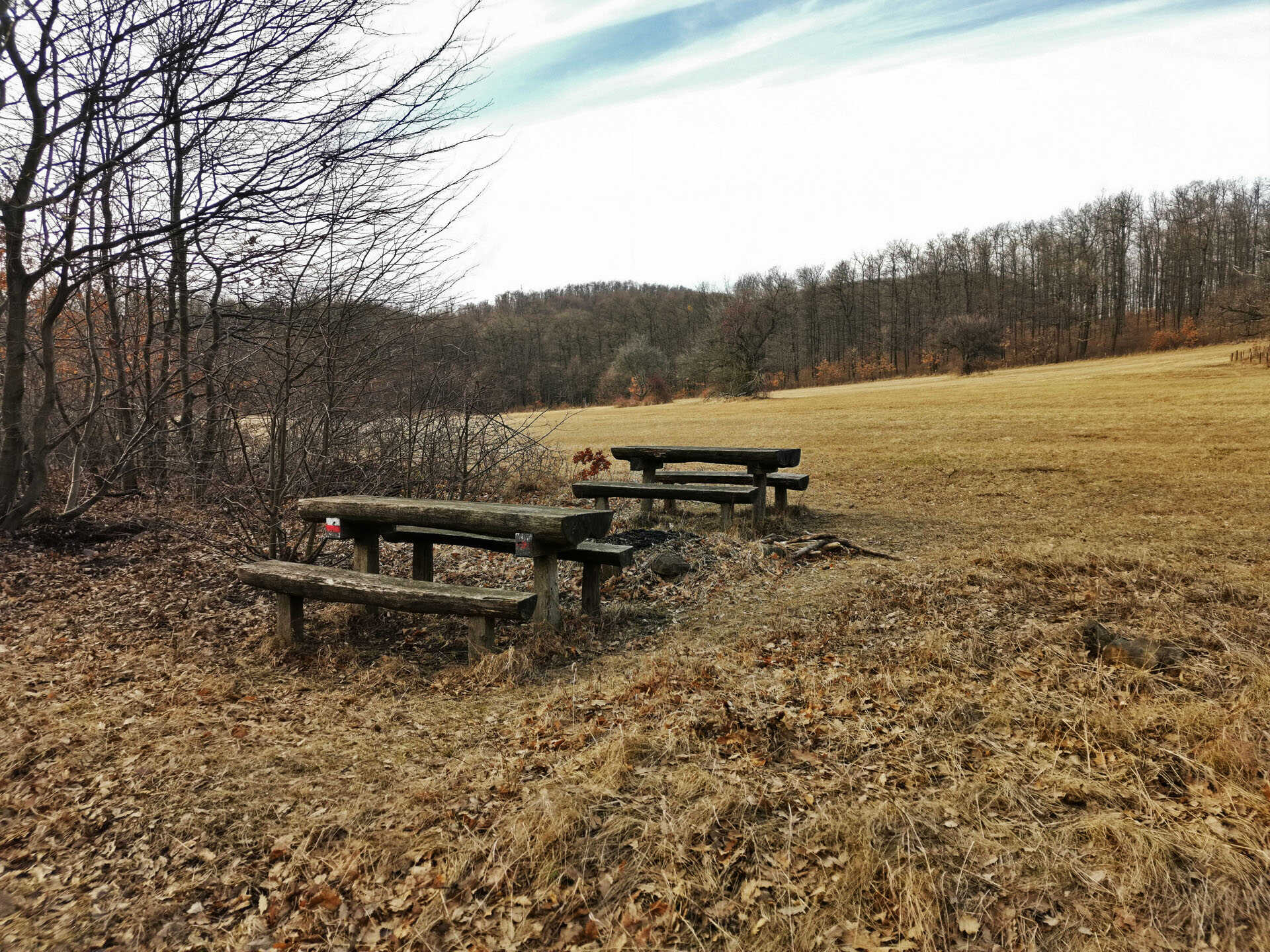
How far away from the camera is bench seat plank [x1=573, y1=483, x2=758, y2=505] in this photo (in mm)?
8289

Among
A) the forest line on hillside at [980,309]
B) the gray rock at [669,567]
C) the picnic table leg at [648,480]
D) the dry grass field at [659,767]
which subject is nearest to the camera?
the dry grass field at [659,767]

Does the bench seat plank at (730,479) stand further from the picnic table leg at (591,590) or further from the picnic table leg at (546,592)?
the picnic table leg at (546,592)

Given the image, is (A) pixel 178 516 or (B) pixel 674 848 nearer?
(B) pixel 674 848

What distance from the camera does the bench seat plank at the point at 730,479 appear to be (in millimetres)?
9086

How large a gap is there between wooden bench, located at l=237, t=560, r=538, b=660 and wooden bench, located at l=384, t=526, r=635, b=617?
757 mm

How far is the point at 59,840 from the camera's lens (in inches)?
106

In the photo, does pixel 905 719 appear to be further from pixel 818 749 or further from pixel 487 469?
pixel 487 469

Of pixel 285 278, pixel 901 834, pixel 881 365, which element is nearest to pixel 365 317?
pixel 285 278

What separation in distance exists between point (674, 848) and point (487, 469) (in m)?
7.43

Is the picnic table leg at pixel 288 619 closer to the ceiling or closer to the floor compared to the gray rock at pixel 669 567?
closer to the ceiling

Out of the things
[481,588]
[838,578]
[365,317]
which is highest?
[365,317]

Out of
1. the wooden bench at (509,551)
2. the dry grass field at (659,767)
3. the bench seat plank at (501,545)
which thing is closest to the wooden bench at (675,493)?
the dry grass field at (659,767)

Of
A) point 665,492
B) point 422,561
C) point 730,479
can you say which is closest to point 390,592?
point 422,561

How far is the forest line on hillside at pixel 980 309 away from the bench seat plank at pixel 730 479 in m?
24.3
